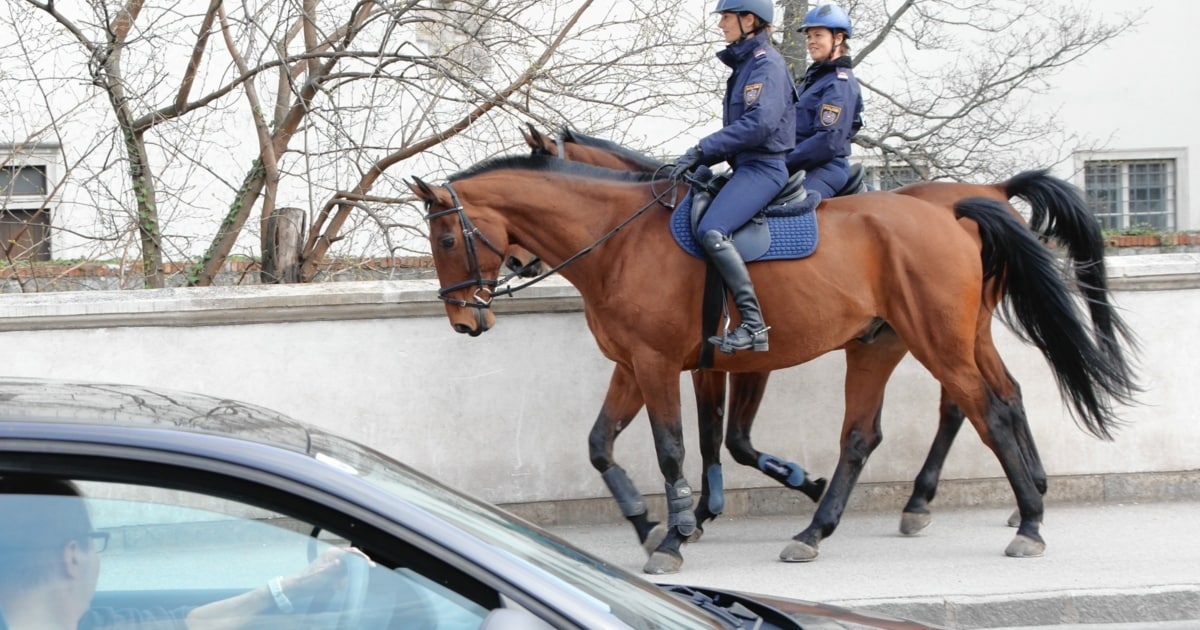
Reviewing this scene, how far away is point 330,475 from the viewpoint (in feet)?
7.61

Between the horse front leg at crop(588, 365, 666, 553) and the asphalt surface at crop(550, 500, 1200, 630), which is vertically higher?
the horse front leg at crop(588, 365, 666, 553)

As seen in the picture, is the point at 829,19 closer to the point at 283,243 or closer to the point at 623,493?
the point at 623,493

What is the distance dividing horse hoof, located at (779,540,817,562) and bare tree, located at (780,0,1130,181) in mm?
5897

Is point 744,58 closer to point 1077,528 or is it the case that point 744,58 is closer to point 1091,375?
point 1091,375

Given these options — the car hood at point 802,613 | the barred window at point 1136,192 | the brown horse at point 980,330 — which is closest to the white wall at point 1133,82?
the barred window at point 1136,192

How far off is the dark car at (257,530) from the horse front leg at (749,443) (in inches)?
199

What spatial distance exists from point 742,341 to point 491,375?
221 cm

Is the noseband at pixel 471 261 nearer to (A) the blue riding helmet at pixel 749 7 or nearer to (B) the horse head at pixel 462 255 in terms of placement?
(B) the horse head at pixel 462 255

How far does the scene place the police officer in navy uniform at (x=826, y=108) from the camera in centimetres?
731

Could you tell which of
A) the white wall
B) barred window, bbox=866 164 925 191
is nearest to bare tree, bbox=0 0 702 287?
barred window, bbox=866 164 925 191

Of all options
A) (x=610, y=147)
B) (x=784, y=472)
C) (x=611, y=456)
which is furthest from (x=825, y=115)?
(x=611, y=456)

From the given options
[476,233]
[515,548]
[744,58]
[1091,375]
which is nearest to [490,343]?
[476,233]

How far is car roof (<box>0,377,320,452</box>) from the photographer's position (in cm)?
238

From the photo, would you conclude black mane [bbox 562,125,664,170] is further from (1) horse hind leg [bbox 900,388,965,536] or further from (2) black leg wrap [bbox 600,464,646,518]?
(1) horse hind leg [bbox 900,388,965,536]
